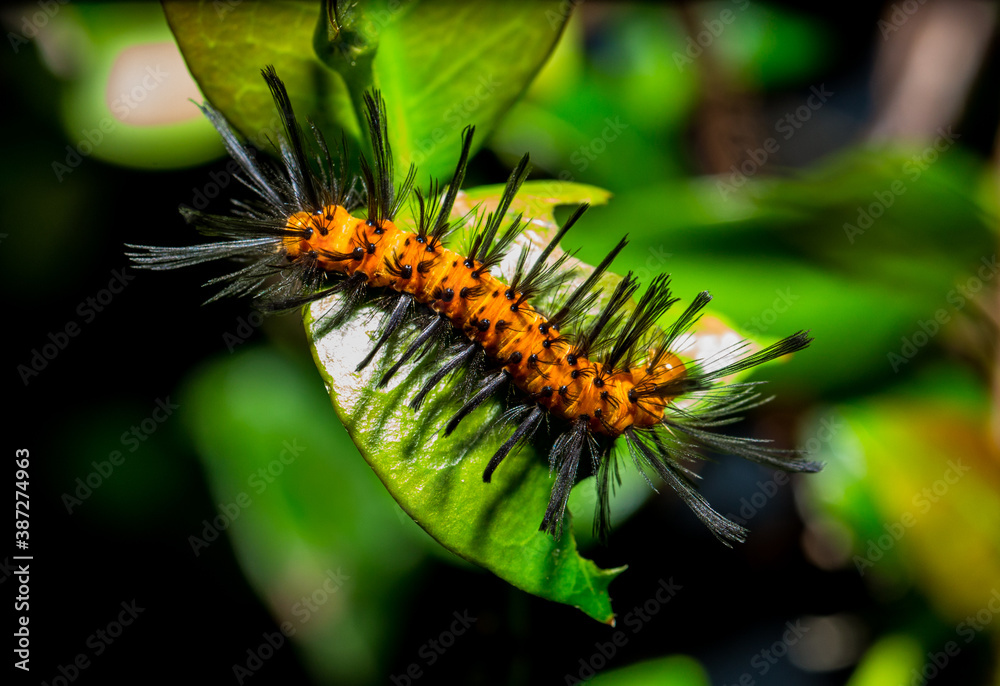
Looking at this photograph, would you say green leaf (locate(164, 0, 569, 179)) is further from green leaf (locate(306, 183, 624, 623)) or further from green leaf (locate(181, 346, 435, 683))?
green leaf (locate(181, 346, 435, 683))

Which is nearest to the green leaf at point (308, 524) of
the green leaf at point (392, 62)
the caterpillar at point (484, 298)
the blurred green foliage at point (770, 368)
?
the blurred green foliage at point (770, 368)

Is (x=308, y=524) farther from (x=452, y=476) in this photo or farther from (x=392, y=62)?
(x=392, y=62)

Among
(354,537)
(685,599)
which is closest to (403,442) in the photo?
(354,537)

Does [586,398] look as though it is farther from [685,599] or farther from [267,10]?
[685,599]

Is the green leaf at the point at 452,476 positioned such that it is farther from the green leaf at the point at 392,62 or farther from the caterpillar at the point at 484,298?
the green leaf at the point at 392,62

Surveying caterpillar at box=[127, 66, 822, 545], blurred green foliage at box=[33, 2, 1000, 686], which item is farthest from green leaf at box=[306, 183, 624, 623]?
blurred green foliage at box=[33, 2, 1000, 686]

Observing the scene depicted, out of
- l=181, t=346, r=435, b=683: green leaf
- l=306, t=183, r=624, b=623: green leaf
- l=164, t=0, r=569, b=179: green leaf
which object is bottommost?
l=181, t=346, r=435, b=683: green leaf
